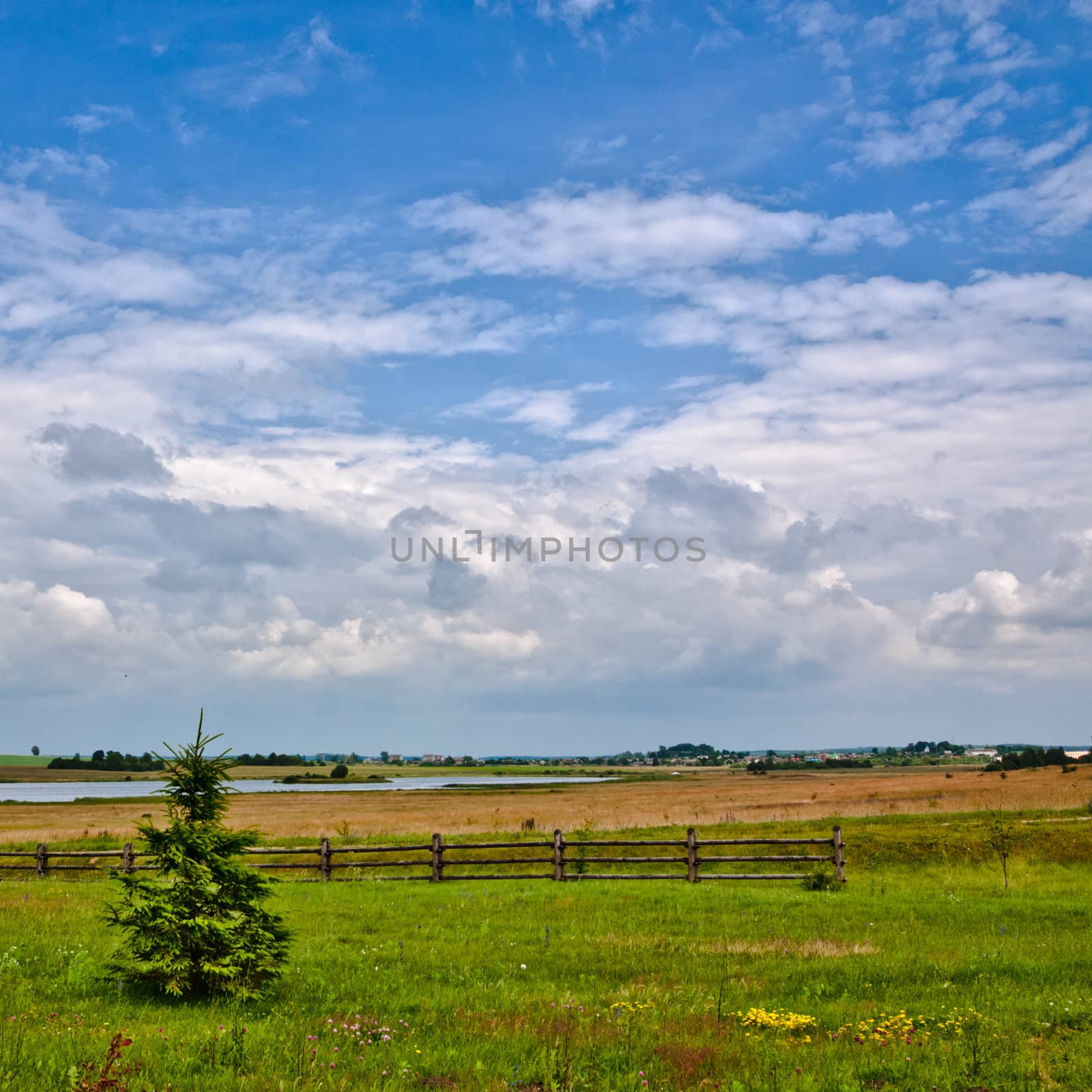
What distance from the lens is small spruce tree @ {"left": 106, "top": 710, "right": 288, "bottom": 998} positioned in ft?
32.8

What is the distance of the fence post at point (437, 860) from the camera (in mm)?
24469

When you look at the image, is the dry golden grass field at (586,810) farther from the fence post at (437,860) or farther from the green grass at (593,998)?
the green grass at (593,998)

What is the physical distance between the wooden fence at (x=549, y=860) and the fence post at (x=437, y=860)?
0.07ft

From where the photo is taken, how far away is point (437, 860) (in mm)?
24578

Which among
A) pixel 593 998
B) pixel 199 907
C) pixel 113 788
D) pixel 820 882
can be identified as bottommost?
pixel 113 788

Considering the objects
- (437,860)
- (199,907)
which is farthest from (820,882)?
(199,907)

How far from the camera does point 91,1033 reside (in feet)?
26.3

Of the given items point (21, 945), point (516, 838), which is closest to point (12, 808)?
point (516, 838)

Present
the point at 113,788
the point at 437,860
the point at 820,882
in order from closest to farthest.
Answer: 1. the point at 820,882
2. the point at 437,860
3. the point at 113,788

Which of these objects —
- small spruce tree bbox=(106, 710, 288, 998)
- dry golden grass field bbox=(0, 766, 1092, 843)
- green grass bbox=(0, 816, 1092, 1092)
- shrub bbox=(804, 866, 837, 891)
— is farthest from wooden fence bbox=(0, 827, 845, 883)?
small spruce tree bbox=(106, 710, 288, 998)

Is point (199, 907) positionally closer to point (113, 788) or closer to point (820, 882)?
point (820, 882)

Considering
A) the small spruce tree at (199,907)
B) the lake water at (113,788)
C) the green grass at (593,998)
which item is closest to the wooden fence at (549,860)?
the green grass at (593,998)

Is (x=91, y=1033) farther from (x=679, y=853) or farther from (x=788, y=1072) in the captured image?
(x=679, y=853)

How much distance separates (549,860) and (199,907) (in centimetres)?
1808
